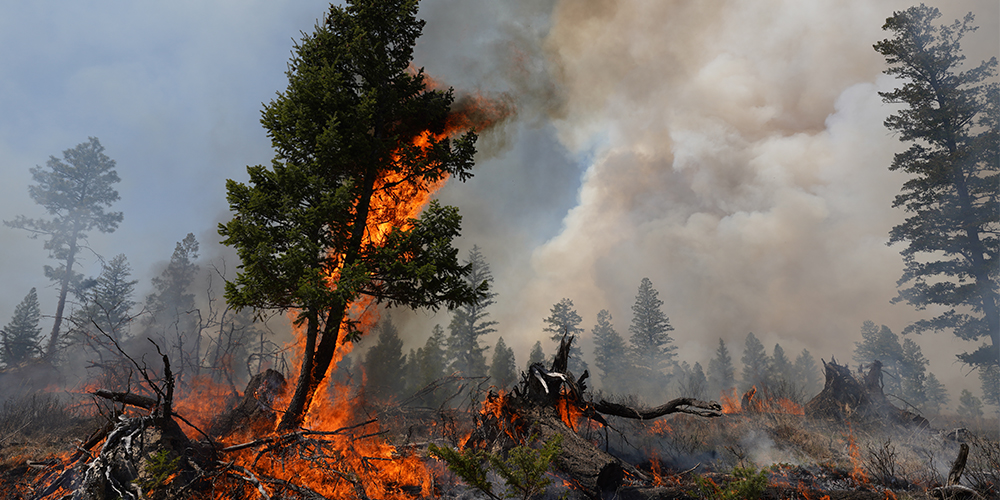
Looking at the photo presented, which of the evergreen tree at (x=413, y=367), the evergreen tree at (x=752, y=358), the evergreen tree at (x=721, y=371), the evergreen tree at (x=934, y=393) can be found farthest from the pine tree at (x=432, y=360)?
the evergreen tree at (x=934, y=393)

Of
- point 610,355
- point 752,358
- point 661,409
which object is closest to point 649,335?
point 610,355

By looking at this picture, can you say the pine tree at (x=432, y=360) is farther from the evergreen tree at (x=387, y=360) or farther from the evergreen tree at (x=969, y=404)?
the evergreen tree at (x=969, y=404)

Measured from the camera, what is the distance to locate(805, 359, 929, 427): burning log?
1362 centimetres

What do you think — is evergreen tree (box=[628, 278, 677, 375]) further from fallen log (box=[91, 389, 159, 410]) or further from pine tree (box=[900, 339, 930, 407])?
fallen log (box=[91, 389, 159, 410])

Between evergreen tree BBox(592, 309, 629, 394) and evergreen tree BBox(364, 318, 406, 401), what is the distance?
31.9 metres

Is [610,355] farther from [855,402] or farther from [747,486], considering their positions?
[747,486]

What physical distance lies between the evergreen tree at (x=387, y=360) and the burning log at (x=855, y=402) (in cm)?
2648

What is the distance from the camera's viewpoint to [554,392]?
859 centimetres

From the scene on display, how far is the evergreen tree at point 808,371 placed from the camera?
70.7 m

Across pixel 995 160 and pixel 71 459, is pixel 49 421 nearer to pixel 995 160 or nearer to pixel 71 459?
pixel 71 459

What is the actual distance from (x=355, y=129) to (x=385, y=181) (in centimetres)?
178

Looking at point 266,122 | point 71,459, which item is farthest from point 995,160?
point 71,459

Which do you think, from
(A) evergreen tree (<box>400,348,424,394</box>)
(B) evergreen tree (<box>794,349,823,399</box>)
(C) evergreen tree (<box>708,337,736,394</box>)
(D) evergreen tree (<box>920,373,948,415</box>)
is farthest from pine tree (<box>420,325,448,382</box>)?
(D) evergreen tree (<box>920,373,948,415</box>)

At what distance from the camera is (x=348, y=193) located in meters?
9.30
